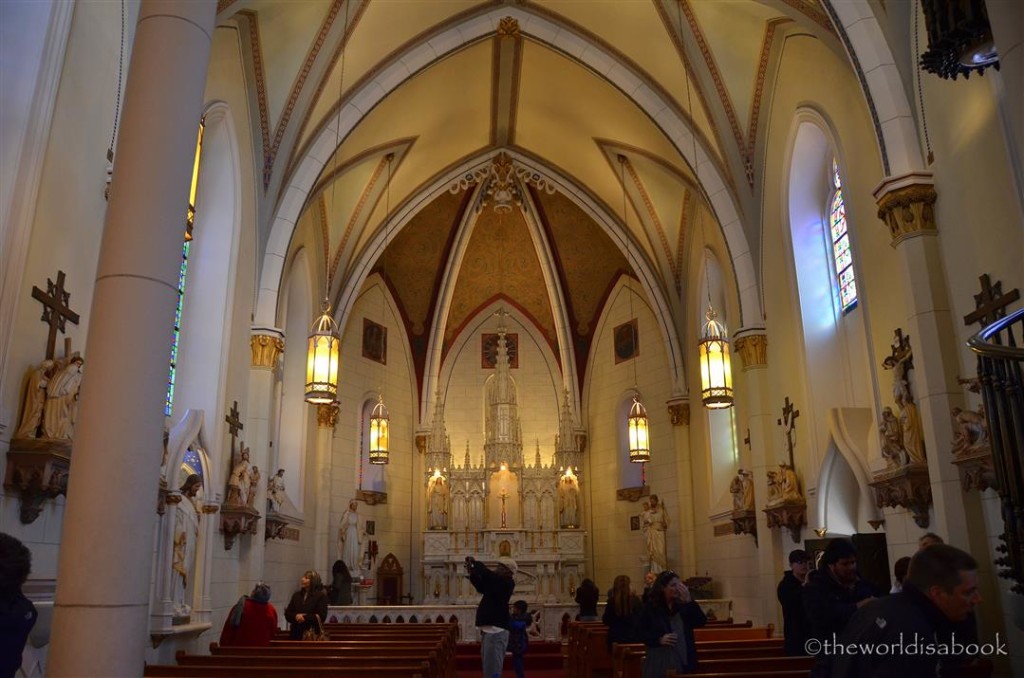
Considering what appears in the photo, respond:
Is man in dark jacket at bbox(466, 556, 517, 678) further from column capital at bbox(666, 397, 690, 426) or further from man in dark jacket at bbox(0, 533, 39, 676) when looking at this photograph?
column capital at bbox(666, 397, 690, 426)

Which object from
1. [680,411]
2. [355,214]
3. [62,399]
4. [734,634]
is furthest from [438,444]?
[62,399]

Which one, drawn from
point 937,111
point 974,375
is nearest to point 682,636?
point 974,375

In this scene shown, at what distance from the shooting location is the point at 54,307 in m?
7.15

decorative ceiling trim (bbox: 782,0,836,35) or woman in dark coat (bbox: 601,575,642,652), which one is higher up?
decorative ceiling trim (bbox: 782,0,836,35)

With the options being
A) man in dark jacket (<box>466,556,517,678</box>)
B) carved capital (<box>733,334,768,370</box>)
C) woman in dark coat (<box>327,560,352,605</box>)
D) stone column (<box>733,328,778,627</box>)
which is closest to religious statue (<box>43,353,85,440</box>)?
man in dark jacket (<box>466,556,517,678</box>)

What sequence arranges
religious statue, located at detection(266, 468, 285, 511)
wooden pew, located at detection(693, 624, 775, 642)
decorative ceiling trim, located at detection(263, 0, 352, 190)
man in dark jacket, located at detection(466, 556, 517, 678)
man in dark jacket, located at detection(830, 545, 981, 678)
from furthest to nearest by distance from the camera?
religious statue, located at detection(266, 468, 285, 511) < decorative ceiling trim, located at detection(263, 0, 352, 190) < wooden pew, located at detection(693, 624, 775, 642) < man in dark jacket, located at detection(466, 556, 517, 678) < man in dark jacket, located at detection(830, 545, 981, 678)

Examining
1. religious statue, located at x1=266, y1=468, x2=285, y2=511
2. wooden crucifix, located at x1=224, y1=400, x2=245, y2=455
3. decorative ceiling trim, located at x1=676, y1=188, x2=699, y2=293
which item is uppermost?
decorative ceiling trim, located at x1=676, y1=188, x2=699, y2=293

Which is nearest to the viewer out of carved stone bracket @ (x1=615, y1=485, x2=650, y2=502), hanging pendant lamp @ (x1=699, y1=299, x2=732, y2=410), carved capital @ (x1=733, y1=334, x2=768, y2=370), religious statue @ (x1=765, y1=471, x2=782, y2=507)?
hanging pendant lamp @ (x1=699, y1=299, x2=732, y2=410)

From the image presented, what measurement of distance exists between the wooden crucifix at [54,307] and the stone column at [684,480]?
574 inches

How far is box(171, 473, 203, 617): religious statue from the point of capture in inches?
399

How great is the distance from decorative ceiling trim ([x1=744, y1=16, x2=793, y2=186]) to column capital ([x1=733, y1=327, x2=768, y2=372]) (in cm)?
252

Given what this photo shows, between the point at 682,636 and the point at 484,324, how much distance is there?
19.1m

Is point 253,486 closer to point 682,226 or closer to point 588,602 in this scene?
point 588,602

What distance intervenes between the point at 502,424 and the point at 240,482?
35.1 feet
